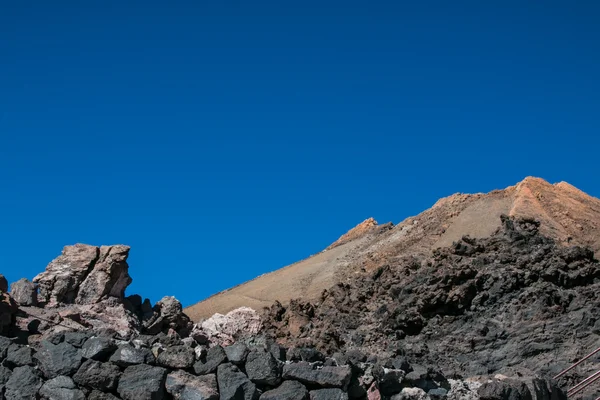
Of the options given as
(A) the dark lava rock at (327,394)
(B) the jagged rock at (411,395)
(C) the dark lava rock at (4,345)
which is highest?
(C) the dark lava rock at (4,345)

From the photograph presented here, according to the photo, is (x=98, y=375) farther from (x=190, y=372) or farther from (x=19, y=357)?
(x=19, y=357)

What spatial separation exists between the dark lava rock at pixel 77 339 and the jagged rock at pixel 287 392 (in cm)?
284

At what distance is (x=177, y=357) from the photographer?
39.2 feet

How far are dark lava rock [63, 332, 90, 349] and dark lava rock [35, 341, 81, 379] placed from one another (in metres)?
0.11

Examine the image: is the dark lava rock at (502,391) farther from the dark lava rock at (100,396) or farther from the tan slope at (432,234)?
the tan slope at (432,234)

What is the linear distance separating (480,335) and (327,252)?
2839cm

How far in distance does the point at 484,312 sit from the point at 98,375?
1414cm

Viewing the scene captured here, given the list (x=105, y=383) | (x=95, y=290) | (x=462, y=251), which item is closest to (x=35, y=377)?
(x=105, y=383)

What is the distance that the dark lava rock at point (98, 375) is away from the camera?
38.5 feet

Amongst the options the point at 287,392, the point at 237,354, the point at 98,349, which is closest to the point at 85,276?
the point at 98,349

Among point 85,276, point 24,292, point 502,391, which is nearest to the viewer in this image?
point 502,391

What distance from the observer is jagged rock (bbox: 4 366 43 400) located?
470 inches

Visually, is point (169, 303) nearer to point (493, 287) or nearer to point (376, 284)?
point (493, 287)

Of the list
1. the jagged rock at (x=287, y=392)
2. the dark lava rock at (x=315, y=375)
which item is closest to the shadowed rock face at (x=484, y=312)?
the dark lava rock at (x=315, y=375)
